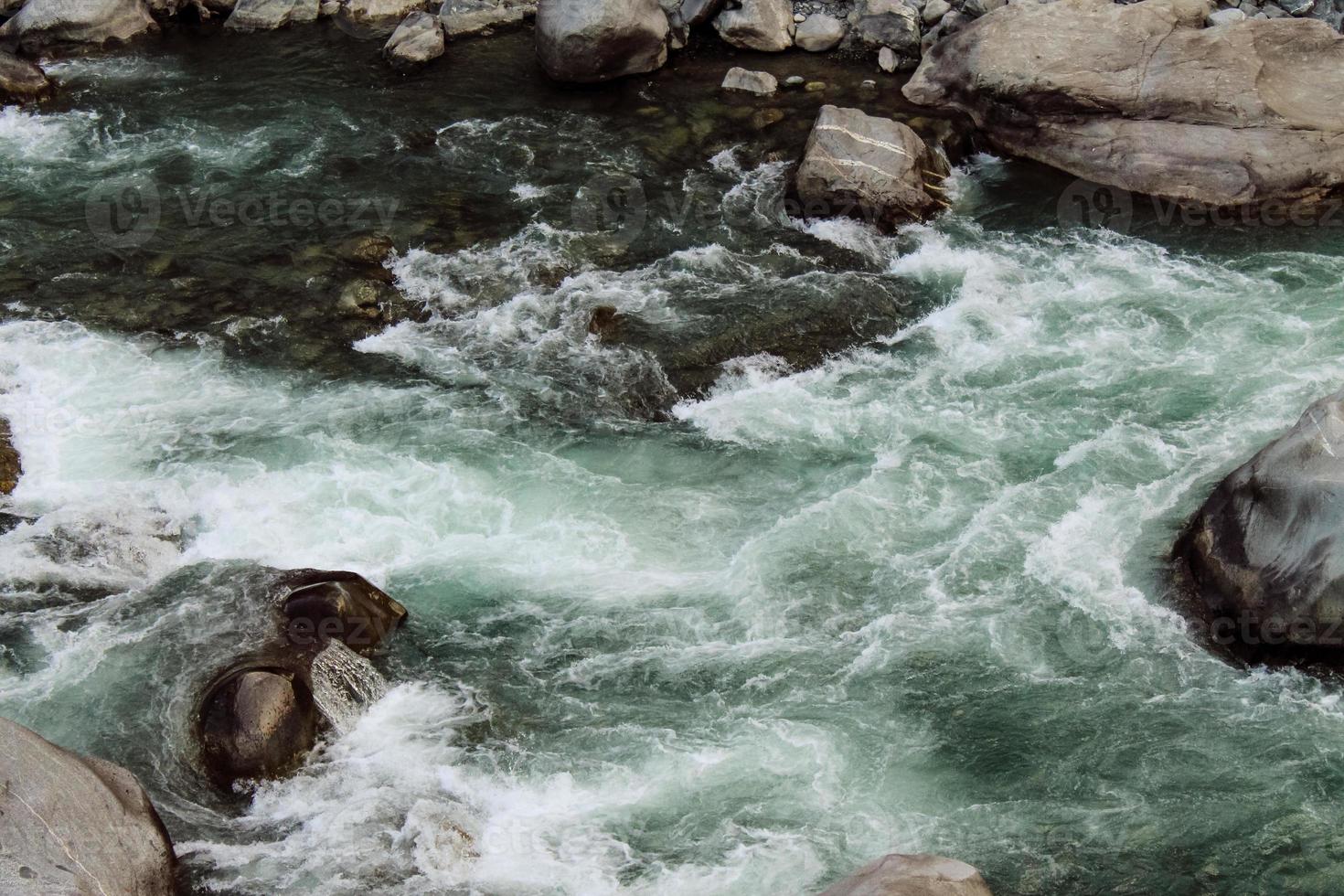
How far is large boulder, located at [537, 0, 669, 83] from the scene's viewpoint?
17016mm

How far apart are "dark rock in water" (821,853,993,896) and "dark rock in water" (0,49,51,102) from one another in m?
15.0

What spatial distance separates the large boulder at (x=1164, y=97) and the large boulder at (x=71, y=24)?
37.2ft

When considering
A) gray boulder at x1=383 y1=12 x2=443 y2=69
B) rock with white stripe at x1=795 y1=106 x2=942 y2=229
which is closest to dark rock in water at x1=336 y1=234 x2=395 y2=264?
rock with white stripe at x1=795 y1=106 x2=942 y2=229

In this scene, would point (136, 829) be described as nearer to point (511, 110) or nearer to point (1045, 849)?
point (1045, 849)

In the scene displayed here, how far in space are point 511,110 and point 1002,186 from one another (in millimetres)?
6104

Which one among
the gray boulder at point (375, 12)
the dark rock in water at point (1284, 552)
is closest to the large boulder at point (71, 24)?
the gray boulder at point (375, 12)

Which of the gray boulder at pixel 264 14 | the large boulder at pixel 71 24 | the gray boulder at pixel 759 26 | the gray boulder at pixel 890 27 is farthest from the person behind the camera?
the gray boulder at pixel 264 14

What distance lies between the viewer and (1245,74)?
14844mm

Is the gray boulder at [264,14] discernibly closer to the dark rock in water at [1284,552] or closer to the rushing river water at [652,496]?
the rushing river water at [652,496]

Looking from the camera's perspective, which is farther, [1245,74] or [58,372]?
[1245,74]

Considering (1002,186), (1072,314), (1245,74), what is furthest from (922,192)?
(1245,74)

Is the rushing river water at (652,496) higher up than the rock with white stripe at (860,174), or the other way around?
the rock with white stripe at (860,174)

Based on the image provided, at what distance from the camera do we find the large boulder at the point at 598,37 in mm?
17016

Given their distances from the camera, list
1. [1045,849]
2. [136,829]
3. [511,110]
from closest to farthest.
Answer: [136,829]
[1045,849]
[511,110]
